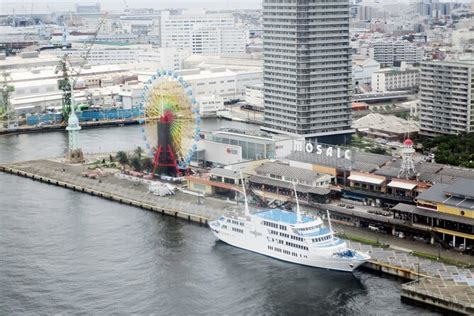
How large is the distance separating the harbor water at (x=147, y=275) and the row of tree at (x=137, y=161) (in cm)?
437

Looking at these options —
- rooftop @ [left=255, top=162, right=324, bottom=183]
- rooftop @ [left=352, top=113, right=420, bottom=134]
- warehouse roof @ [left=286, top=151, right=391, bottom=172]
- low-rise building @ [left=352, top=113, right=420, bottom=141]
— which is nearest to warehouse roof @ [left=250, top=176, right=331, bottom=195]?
rooftop @ [left=255, top=162, right=324, bottom=183]

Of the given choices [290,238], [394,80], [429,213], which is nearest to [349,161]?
[429,213]

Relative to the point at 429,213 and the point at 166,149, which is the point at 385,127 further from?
the point at 429,213

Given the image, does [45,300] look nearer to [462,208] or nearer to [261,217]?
[261,217]

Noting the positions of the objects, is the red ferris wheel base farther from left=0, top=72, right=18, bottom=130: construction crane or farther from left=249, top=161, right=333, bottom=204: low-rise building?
left=0, top=72, right=18, bottom=130: construction crane

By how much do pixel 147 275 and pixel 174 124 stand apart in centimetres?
1071

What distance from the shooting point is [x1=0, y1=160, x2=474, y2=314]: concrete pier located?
62.5 ft

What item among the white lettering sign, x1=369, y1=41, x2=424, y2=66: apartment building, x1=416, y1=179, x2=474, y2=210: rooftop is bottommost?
x1=416, y1=179, x2=474, y2=210: rooftop

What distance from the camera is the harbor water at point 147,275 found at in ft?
63.7

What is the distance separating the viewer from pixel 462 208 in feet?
73.0

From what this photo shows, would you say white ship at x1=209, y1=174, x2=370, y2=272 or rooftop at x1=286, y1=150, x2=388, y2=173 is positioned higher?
rooftop at x1=286, y1=150, x2=388, y2=173

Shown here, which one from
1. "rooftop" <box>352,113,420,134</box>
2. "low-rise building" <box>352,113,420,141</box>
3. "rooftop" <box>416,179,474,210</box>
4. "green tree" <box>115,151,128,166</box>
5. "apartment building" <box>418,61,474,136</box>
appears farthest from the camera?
"rooftop" <box>352,113,420,134</box>

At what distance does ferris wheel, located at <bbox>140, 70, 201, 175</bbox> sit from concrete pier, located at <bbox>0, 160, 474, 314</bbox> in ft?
5.00

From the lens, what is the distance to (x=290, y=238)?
22.3 metres
